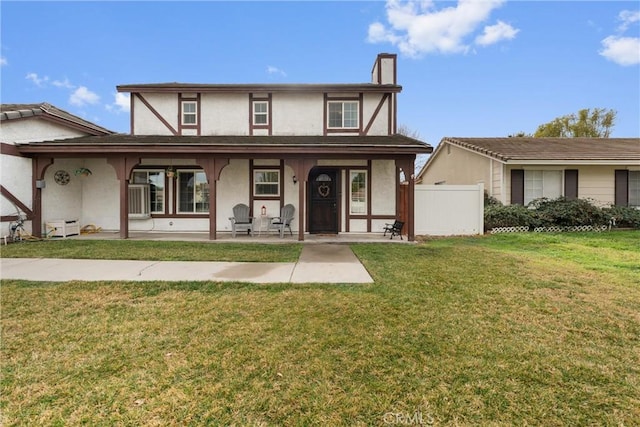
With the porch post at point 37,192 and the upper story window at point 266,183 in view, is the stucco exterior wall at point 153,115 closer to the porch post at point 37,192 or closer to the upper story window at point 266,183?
the porch post at point 37,192

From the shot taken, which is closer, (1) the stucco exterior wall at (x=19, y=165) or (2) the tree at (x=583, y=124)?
(1) the stucco exterior wall at (x=19, y=165)

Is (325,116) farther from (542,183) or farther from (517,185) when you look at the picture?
(542,183)

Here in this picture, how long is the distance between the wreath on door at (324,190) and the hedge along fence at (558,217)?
592cm

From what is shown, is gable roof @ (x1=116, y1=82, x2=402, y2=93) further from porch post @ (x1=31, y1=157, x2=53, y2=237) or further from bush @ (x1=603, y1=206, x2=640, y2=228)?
bush @ (x1=603, y1=206, x2=640, y2=228)

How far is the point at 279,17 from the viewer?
14578 mm

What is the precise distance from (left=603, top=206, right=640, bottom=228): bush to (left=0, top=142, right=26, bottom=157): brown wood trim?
783 inches

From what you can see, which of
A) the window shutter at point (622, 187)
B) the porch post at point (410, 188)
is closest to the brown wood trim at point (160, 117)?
the porch post at point (410, 188)

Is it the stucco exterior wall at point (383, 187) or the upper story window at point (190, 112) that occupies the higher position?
the upper story window at point (190, 112)

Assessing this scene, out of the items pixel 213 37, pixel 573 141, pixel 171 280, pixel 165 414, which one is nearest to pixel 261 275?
pixel 171 280

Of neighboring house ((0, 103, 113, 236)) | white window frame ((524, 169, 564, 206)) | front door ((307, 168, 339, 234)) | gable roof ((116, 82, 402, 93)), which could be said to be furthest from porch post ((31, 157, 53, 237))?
white window frame ((524, 169, 564, 206))

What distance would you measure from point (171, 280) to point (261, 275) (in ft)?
4.77

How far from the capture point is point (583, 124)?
1091 inches

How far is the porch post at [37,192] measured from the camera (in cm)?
938

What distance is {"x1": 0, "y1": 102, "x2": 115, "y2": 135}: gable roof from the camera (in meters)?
8.94
